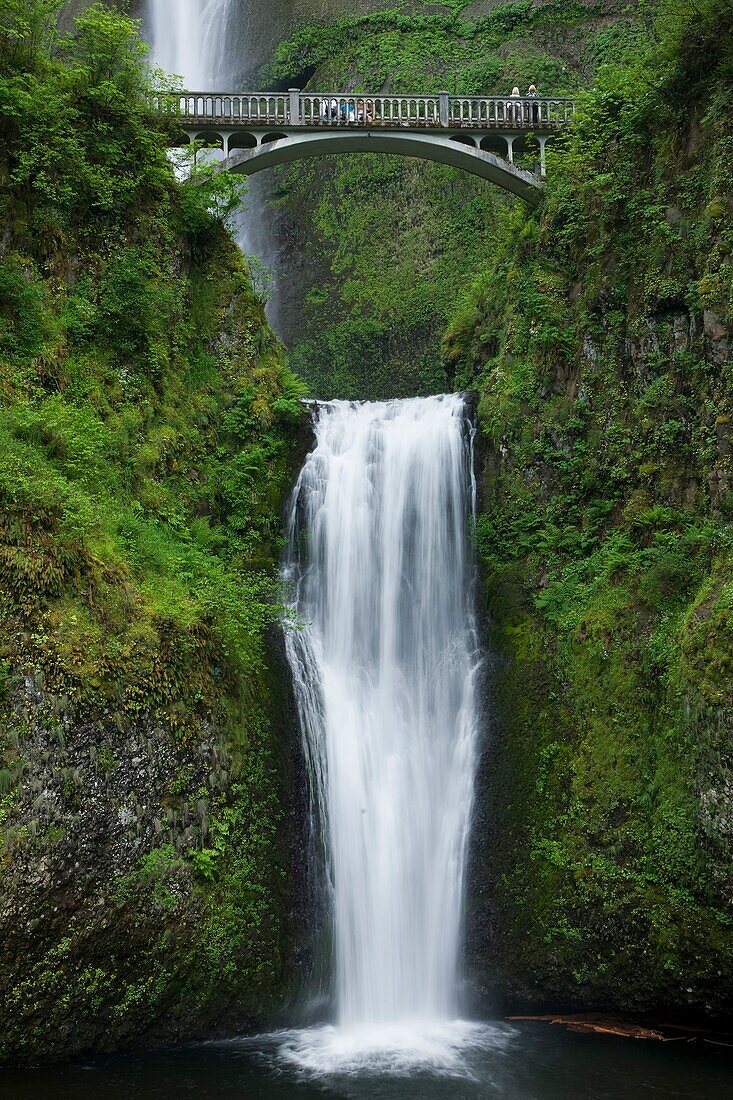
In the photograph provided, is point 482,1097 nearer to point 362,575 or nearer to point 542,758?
point 542,758

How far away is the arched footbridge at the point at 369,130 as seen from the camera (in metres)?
16.1

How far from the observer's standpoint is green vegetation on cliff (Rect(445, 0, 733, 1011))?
917 cm

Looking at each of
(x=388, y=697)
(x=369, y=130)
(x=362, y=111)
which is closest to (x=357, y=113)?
(x=362, y=111)

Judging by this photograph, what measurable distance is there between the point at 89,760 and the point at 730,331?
878 centimetres

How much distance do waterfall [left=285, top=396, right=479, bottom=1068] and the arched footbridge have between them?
16.9 feet

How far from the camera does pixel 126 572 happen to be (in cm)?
972

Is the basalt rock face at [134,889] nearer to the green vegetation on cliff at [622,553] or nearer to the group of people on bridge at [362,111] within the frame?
the green vegetation on cliff at [622,553]

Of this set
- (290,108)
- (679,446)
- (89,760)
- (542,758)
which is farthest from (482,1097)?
(290,108)

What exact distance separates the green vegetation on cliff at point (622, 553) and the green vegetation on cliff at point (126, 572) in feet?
10.5

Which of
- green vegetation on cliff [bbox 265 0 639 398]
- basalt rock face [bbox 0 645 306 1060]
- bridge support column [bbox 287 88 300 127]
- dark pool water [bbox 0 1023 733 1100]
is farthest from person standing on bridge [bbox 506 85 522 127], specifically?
dark pool water [bbox 0 1023 733 1100]

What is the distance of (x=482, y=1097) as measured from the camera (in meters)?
7.77

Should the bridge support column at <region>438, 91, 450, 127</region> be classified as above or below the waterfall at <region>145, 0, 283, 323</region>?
below

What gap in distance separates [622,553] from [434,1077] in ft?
21.3

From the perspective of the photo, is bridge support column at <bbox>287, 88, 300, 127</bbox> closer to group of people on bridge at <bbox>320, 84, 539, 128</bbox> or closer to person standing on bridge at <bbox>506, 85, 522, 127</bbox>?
group of people on bridge at <bbox>320, 84, 539, 128</bbox>
